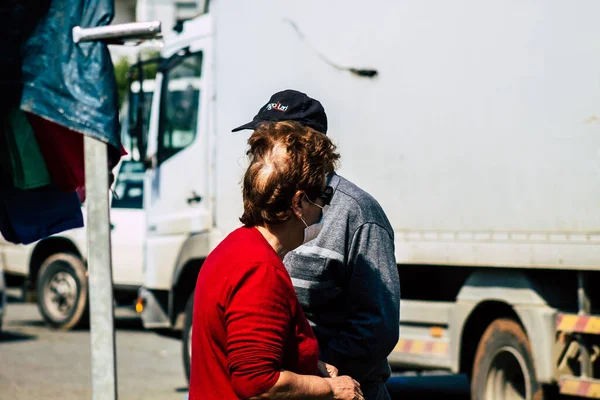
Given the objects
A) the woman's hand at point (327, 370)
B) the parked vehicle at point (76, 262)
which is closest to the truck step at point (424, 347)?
the woman's hand at point (327, 370)

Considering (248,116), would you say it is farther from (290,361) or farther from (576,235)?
(290,361)

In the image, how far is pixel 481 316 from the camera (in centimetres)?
701

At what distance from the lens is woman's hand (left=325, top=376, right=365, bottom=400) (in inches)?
109

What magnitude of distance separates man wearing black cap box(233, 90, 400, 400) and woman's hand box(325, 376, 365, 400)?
24 cm

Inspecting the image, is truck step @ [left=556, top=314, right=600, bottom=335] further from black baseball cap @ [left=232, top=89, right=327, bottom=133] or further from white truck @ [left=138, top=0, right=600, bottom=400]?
black baseball cap @ [left=232, top=89, right=327, bottom=133]

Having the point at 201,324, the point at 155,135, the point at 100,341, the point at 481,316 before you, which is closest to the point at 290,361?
the point at 201,324

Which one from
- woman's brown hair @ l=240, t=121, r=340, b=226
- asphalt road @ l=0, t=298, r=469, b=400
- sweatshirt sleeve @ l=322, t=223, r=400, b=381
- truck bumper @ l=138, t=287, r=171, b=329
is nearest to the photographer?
woman's brown hair @ l=240, t=121, r=340, b=226

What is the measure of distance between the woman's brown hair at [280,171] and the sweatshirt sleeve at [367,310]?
43cm

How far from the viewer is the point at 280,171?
2.73 m

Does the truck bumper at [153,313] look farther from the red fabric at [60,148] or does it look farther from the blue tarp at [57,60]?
the blue tarp at [57,60]

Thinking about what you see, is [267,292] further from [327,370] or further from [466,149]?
[466,149]

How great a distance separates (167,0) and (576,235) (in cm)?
3477

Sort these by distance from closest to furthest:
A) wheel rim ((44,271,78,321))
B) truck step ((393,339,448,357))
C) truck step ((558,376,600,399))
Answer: truck step ((558,376,600,399)) → truck step ((393,339,448,357)) → wheel rim ((44,271,78,321))

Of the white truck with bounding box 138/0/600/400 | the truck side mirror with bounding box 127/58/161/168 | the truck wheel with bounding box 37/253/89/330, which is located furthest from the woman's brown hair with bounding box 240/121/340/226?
the truck wheel with bounding box 37/253/89/330
